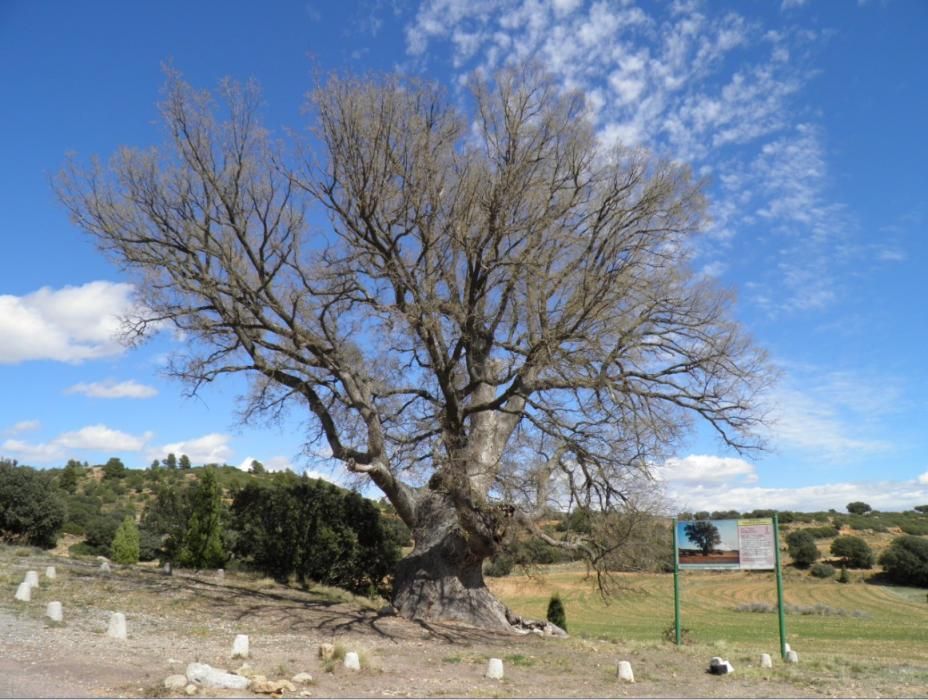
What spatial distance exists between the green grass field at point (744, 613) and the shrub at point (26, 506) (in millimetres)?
19794

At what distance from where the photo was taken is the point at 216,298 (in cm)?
1545

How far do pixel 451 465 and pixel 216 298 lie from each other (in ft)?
21.7

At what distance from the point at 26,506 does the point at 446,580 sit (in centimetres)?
2287

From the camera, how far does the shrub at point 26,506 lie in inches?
1163

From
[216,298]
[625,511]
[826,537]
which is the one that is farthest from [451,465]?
[826,537]

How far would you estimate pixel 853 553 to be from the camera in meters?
56.6

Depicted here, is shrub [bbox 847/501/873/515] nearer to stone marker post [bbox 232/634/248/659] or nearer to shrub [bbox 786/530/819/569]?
shrub [bbox 786/530/819/569]

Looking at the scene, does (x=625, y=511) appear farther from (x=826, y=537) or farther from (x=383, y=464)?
(x=826, y=537)

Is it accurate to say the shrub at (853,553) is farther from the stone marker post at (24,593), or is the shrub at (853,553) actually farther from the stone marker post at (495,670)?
the stone marker post at (24,593)

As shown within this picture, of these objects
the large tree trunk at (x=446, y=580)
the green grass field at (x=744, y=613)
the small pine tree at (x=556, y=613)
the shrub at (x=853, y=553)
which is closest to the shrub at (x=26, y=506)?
the green grass field at (x=744, y=613)

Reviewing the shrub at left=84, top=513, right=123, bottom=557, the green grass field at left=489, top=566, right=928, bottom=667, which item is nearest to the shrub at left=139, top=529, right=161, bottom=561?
the shrub at left=84, top=513, right=123, bottom=557

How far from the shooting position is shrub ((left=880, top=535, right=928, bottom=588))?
50.6 metres

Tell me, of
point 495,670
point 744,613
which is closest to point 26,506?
point 495,670

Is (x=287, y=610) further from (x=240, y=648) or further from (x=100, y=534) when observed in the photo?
(x=100, y=534)
